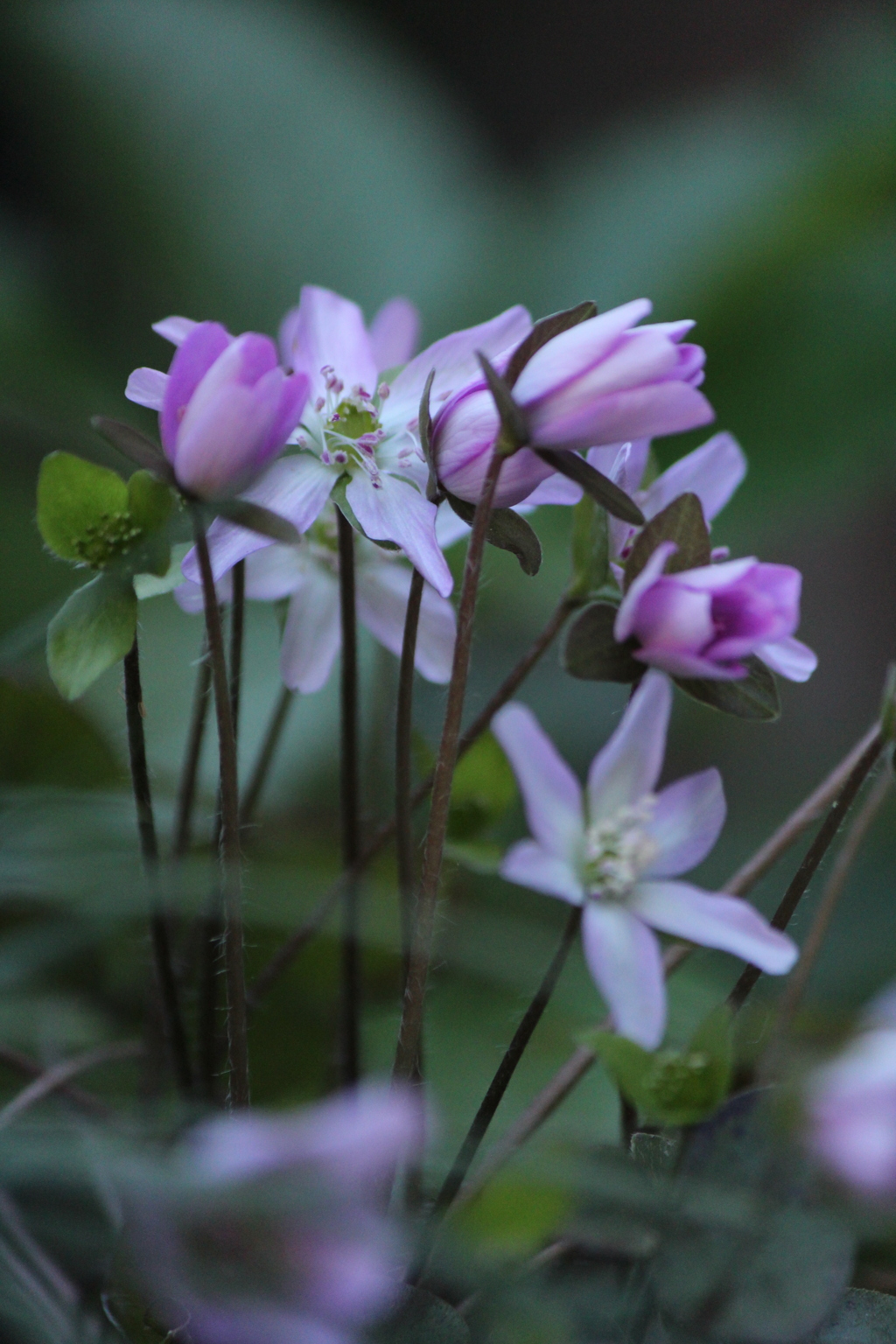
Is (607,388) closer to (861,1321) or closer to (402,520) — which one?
(402,520)

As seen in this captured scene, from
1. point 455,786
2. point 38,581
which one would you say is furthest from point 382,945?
point 38,581

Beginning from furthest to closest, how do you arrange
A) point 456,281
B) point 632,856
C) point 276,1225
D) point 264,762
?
point 456,281, point 264,762, point 632,856, point 276,1225

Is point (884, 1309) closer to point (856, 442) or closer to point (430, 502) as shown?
point (430, 502)

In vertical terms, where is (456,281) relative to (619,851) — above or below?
above

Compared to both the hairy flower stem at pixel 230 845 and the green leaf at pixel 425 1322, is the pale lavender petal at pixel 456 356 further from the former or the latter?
the green leaf at pixel 425 1322

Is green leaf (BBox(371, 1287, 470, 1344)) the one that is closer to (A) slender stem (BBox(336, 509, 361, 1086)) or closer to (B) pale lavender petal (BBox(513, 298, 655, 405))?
(A) slender stem (BBox(336, 509, 361, 1086))

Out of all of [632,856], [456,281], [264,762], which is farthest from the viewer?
[456,281]

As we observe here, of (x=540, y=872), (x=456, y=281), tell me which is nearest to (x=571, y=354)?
(x=540, y=872)

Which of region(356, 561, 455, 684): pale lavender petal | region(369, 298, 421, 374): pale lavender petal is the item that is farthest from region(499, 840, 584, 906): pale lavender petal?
region(369, 298, 421, 374): pale lavender petal
